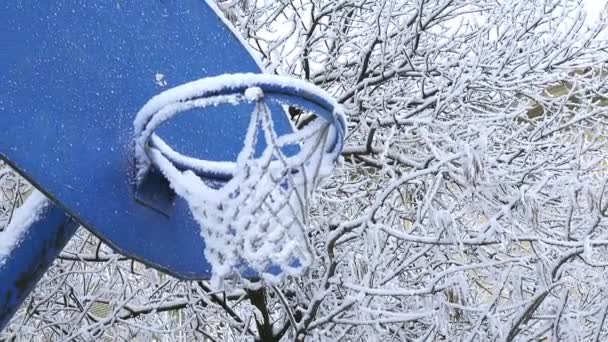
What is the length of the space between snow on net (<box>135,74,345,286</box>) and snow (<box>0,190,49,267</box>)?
21.9 inches

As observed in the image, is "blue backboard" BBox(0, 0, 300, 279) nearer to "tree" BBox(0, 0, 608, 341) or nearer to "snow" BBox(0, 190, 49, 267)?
"snow" BBox(0, 190, 49, 267)

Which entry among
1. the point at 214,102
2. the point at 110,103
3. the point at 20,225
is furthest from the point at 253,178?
the point at 20,225

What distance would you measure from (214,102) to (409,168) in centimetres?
357

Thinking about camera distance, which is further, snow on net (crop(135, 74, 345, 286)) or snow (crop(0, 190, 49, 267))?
snow (crop(0, 190, 49, 267))

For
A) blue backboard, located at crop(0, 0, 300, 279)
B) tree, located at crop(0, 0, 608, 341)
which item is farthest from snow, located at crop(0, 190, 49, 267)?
tree, located at crop(0, 0, 608, 341)

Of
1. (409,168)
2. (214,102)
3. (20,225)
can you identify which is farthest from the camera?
(409,168)

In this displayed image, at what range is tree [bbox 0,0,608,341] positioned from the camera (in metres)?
4.53

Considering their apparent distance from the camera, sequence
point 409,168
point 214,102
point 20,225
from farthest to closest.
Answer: point 409,168, point 20,225, point 214,102

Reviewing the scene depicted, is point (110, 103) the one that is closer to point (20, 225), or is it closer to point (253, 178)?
point (253, 178)

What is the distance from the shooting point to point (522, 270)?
502 centimetres

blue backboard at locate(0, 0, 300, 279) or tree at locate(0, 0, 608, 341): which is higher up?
blue backboard at locate(0, 0, 300, 279)

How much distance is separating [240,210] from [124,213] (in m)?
0.34

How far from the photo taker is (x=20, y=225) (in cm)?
226

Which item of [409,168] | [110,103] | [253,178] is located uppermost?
[253,178]
